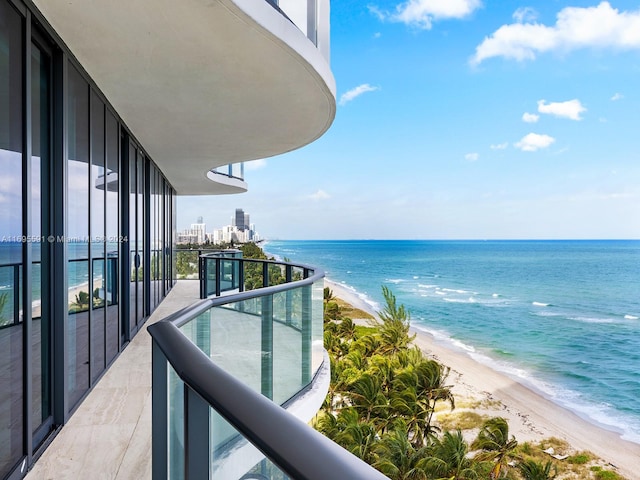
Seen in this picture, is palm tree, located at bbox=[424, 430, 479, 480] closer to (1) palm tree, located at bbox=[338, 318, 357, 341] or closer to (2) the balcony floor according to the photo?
(2) the balcony floor

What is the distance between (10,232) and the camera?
9.11 ft

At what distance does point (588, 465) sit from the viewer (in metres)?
18.8

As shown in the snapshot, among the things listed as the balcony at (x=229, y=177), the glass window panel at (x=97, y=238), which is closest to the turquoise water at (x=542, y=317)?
the balcony at (x=229, y=177)

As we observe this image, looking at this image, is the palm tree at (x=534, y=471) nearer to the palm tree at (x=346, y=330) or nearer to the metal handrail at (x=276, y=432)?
the palm tree at (x=346, y=330)

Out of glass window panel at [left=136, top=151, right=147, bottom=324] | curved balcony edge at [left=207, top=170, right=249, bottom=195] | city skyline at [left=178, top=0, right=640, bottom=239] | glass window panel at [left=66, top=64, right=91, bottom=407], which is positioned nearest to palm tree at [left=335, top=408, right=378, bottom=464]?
curved balcony edge at [left=207, top=170, right=249, bottom=195]

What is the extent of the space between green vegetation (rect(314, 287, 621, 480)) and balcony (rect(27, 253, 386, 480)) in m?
9.01

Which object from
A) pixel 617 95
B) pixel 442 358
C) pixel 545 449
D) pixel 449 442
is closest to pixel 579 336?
pixel 442 358

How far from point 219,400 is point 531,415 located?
26276mm

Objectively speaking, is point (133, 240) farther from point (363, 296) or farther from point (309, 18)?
point (363, 296)

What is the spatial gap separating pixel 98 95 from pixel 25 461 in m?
3.39

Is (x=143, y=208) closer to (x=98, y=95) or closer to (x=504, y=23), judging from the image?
(x=98, y=95)

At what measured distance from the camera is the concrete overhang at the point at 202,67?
326 cm

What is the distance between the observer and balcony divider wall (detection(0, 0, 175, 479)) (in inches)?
109

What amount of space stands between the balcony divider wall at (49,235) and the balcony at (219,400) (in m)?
0.33
